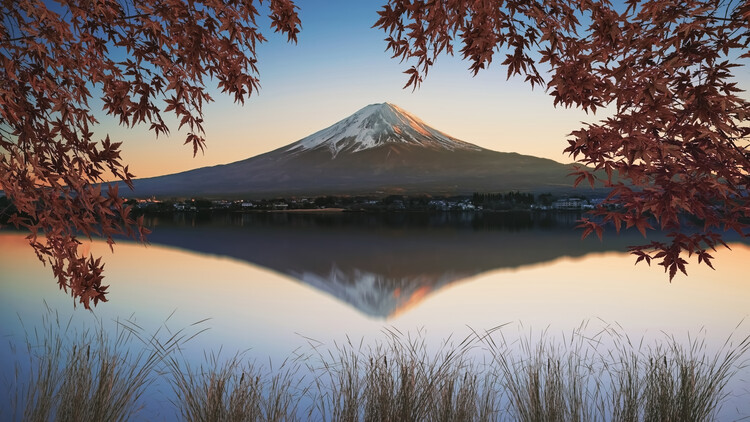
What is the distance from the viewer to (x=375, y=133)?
6975cm

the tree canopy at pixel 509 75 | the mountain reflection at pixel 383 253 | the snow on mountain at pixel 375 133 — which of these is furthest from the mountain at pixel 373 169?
the tree canopy at pixel 509 75

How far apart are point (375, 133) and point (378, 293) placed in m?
55.6

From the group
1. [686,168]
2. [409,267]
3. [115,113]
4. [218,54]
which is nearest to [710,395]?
[686,168]

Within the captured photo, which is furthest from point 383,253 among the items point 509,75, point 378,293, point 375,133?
point 375,133

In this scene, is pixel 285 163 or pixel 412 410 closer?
pixel 412 410

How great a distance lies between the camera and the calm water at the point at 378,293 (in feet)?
35.3

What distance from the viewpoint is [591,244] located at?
25500mm

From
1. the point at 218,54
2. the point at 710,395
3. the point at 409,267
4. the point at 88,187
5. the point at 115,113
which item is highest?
the point at 218,54

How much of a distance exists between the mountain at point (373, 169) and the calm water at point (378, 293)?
41.3 meters

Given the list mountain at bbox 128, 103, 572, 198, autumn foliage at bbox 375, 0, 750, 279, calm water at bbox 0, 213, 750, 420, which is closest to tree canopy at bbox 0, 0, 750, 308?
autumn foliage at bbox 375, 0, 750, 279

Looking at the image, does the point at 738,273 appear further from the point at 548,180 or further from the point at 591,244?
the point at 548,180

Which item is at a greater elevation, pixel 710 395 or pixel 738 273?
pixel 710 395

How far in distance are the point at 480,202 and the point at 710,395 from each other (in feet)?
157

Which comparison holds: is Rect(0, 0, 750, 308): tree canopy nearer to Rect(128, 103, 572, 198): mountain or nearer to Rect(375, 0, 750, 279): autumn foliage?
Rect(375, 0, 750, 279): autumn foliage
